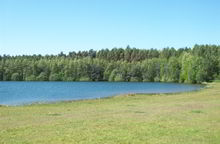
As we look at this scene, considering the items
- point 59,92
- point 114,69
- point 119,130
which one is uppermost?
point 114,69

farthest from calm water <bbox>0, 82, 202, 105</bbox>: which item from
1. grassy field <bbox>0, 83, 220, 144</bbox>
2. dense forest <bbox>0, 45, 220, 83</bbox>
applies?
dense forest <bbox>0, 45, 220, 83</bbox>

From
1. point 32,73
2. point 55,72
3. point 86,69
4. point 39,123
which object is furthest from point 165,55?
point 39,123

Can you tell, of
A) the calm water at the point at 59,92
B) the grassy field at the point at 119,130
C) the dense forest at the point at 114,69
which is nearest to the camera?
the grassy field at the point at 119,130

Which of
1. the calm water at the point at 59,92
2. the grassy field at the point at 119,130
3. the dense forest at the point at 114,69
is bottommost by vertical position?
the calm water at the point at 59,92

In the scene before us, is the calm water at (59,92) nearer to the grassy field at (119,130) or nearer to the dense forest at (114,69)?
the grassy field at (119,130)

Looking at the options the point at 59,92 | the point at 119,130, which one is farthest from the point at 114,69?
the point at 119,130

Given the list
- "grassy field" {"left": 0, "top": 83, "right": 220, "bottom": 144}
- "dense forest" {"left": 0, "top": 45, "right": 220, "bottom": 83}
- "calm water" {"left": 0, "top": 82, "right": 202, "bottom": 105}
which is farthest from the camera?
"dense forest" {"left": 0, "top": 45, "right": 220, "bottom": 83}

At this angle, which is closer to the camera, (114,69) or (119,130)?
(119,130)

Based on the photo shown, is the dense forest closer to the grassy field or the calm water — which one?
the calm water

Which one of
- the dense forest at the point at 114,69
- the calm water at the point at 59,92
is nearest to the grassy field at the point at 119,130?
the calm water at the point at 59,92

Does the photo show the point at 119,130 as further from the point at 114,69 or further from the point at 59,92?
the point at 114,69

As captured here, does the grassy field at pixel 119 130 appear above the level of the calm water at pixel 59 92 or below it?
above

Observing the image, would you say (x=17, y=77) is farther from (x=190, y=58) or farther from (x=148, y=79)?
(x=190, y=58)

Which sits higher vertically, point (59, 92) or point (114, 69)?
point (114, 69)
